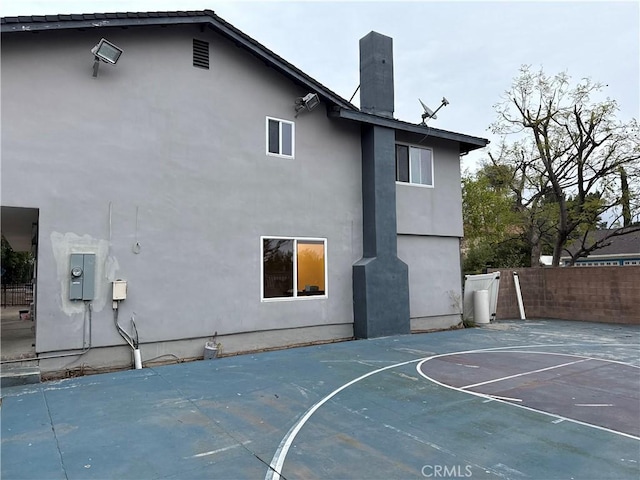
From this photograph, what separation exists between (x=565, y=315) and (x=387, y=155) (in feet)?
31.2

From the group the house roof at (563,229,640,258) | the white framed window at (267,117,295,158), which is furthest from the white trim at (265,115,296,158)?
the house roof at (563,229,640,258)

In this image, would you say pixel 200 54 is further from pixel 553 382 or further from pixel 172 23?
pixel 553 382

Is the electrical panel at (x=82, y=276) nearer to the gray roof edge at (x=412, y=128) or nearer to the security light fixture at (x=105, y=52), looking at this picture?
the security light fixture at (x=105, y=52)

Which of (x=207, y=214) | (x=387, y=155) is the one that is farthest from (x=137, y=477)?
(x=387, y=155)

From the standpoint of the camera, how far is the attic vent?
8.67 m

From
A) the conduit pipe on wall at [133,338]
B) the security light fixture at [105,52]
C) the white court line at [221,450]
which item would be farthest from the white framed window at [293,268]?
the white court line at [221,450]

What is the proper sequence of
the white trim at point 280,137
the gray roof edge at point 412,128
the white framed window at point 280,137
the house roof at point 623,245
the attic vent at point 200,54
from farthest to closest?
the house roof at point 623,245 → the gray roof edge at point 412,128 → the white framed window at point 280,137 → the white trim at point 280,137 → the attic vent at point 200,54

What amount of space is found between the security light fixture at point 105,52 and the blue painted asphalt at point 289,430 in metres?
5.54

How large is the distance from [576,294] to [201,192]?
1340 cm

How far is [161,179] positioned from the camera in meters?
8.05

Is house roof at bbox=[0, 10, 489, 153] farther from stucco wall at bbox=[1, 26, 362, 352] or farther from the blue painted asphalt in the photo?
the blue painted asphalt

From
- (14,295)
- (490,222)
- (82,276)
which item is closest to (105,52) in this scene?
(82,276)

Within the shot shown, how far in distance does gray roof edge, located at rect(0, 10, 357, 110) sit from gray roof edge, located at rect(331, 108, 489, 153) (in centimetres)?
22

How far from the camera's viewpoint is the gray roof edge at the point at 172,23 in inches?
261
